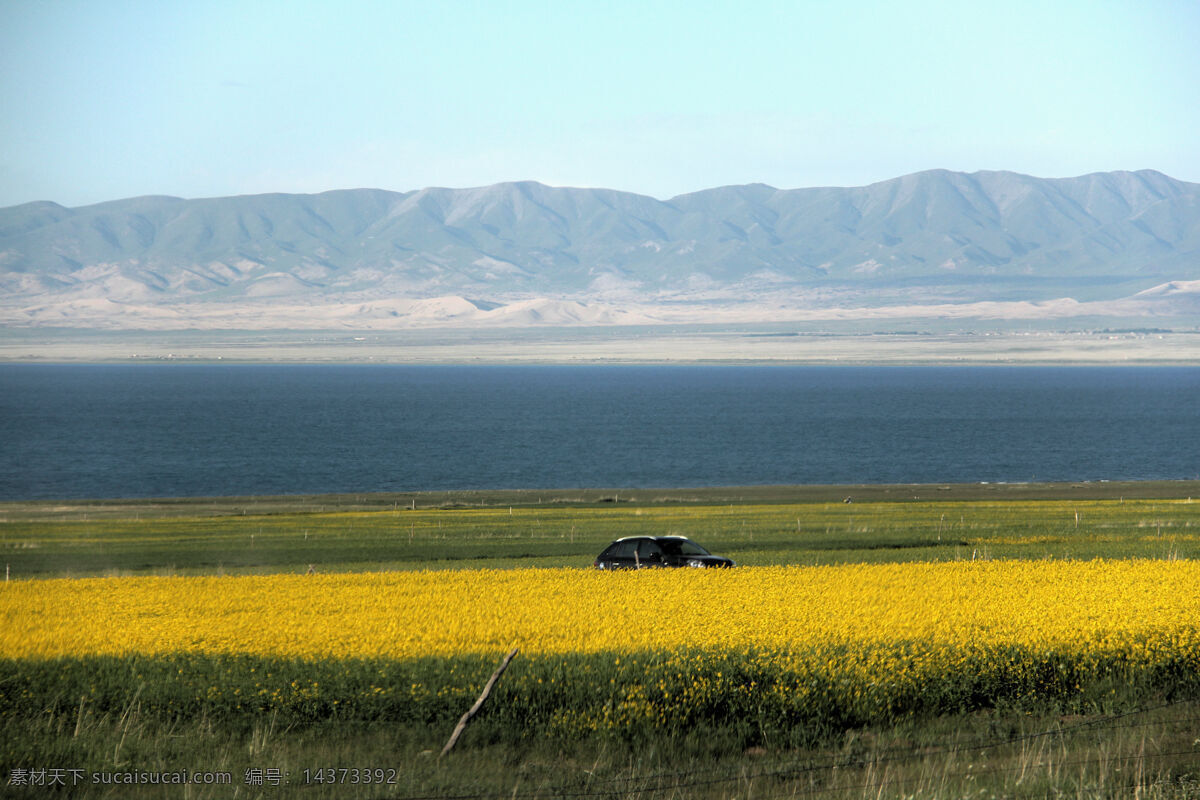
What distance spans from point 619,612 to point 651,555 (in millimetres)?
9454

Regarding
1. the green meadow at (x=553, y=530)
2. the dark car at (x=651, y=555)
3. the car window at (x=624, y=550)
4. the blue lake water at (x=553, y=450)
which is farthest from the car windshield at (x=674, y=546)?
the blue lake water at (x=553, y=450)

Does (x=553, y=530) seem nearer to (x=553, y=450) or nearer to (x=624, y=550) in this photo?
(x=624, y=550)

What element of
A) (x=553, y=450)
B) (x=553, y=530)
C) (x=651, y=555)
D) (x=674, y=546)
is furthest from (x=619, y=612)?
(x=553, y=450)

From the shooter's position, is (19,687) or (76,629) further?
(76,629)

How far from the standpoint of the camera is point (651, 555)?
3169 centimetres

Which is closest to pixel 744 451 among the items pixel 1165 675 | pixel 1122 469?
pixel 1122 469

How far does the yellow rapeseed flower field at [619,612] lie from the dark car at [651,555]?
2.34 m

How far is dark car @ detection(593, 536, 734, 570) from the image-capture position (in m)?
31.5

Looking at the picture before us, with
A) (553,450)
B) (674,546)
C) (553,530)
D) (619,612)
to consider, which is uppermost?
(619,612)

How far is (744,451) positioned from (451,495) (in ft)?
170

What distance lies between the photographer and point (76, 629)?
20.7 meters

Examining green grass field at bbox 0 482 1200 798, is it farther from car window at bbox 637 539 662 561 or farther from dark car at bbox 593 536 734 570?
car window at bbox 637 539 662 561

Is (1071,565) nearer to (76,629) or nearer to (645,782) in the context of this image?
(645,782)

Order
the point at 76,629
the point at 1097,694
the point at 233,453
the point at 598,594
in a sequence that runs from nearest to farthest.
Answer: the point at 1097,694 < the point at 76,629 < the point at 598,594 < the point at 233,453
